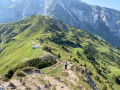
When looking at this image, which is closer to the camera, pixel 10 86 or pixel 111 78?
pixel 10 86

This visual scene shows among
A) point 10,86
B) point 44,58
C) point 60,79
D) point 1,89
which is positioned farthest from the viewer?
point 44,58

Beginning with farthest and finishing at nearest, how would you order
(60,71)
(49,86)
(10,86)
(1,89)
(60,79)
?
(60,71)
(60,79)
(49,86)
(10,86)
(1,89)

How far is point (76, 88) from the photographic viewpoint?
129ft

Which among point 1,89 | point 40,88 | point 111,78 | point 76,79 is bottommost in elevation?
point 111,78

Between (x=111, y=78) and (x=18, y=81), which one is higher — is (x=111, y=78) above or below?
below

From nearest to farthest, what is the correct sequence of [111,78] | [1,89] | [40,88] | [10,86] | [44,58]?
[1,89]
[10,86]
[40,88]
[44,58]
[111,78]

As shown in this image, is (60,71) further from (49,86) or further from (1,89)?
(1,89)

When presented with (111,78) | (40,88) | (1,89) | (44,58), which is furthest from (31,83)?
(111,78)

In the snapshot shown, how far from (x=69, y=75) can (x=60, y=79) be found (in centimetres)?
691

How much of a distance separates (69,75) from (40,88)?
1795cm

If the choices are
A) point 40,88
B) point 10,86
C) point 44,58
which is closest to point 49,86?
point 40,88

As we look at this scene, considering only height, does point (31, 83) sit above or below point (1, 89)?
below

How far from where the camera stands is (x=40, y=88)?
34.5m

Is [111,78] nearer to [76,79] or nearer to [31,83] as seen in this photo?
[76,79]
